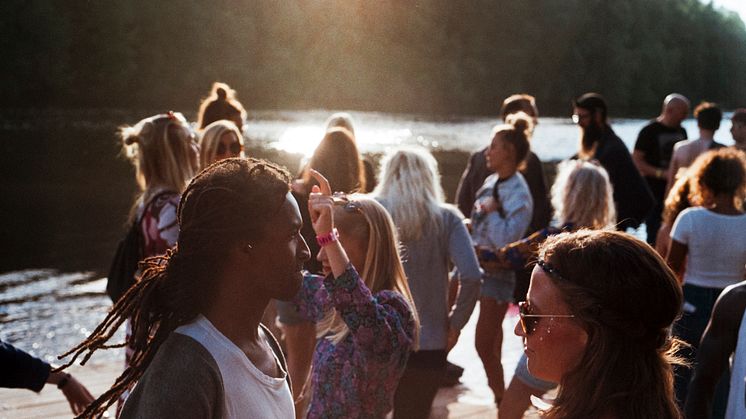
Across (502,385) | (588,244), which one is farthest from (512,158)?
(588,244)

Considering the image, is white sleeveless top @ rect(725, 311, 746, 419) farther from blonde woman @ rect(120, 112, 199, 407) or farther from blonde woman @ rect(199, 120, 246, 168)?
blonde woman @ rect(199, 120, 246, 168)

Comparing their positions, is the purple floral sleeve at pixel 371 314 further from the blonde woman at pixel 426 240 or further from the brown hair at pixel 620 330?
the brown hair at pixel 620 330

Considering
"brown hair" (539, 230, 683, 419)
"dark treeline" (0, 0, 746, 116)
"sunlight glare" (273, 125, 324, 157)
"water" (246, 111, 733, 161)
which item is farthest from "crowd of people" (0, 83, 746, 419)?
"dark treeline" (0, 0, 746, 116)

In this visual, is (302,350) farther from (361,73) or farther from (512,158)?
(361,73)

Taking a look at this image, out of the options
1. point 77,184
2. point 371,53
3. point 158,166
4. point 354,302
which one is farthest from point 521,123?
point 371,53

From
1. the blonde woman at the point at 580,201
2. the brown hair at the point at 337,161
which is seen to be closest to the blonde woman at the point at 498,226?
the blonde woman at the point at 580,201

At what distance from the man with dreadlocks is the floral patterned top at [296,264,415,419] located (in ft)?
3.72

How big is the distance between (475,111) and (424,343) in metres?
60.7

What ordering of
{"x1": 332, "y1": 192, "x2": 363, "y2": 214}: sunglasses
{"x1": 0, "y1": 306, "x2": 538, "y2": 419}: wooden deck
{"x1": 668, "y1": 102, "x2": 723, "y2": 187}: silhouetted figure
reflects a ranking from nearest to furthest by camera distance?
1. {"x1": 332, "y1": 192, "x2": 363, "y2": 214}: sunglasses
2. {"x1": 0, "y1": 306, "x2": 538, "y2": 419}: wooden deck
3. {"x1": 668, "y1": 102, "x2": 723, "y2": 187}: silhouetted figure

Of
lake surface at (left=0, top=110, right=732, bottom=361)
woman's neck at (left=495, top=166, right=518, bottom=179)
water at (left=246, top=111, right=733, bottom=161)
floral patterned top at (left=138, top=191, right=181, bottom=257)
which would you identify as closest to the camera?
floral patterned top at (left=138, top=191, right=181, bottom=257)

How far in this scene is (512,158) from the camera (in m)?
5.89

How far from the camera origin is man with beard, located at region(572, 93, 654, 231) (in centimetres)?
746

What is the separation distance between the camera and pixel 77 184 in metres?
29.5

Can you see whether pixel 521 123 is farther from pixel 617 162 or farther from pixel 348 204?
pixel 348 204
